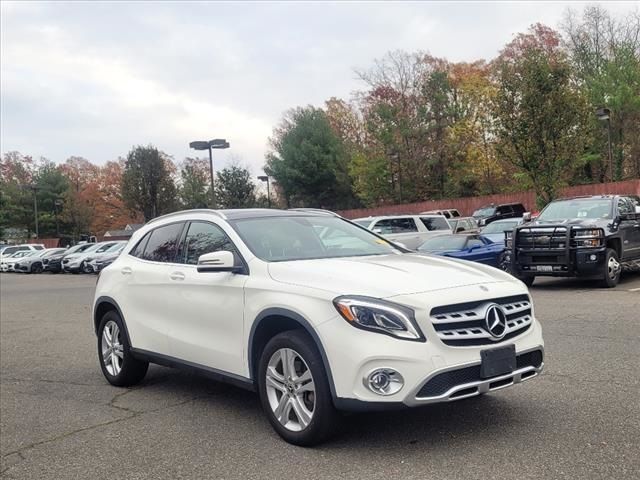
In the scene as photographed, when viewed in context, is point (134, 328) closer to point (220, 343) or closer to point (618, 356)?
point (220, 343)

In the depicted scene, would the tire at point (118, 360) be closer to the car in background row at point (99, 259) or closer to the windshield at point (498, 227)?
the windshield at point (498, 227)

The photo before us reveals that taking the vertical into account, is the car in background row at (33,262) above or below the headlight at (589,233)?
below

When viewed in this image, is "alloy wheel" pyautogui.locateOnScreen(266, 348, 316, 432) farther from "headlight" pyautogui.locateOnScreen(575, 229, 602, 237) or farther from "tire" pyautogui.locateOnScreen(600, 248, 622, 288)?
"tire" pyautogui.locateOnScreen(600, 248, 622, 288)

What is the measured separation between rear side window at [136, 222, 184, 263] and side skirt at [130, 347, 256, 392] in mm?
870

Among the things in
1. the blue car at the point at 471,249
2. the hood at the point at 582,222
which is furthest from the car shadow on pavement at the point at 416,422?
the blue car at the point at 471,249

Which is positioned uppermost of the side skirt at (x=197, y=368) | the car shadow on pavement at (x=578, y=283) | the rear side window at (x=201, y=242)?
the rear side window at (x=201, y=242)

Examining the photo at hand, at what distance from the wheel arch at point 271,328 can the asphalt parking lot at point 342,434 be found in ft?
1.93

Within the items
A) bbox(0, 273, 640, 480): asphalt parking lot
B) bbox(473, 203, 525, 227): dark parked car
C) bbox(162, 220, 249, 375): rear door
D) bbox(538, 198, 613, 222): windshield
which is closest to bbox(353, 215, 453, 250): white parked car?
bbox(538, 198, 613, 222): windshield

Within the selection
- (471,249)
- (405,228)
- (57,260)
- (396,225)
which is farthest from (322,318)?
(57,260)

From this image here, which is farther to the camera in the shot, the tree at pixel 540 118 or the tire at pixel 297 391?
the tree at pixel 540 118

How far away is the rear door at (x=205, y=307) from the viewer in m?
4.94

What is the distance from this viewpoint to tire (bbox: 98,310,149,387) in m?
6.48

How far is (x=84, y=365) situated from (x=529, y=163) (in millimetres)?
19555

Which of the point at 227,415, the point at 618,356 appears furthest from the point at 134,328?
the point at 618,356
